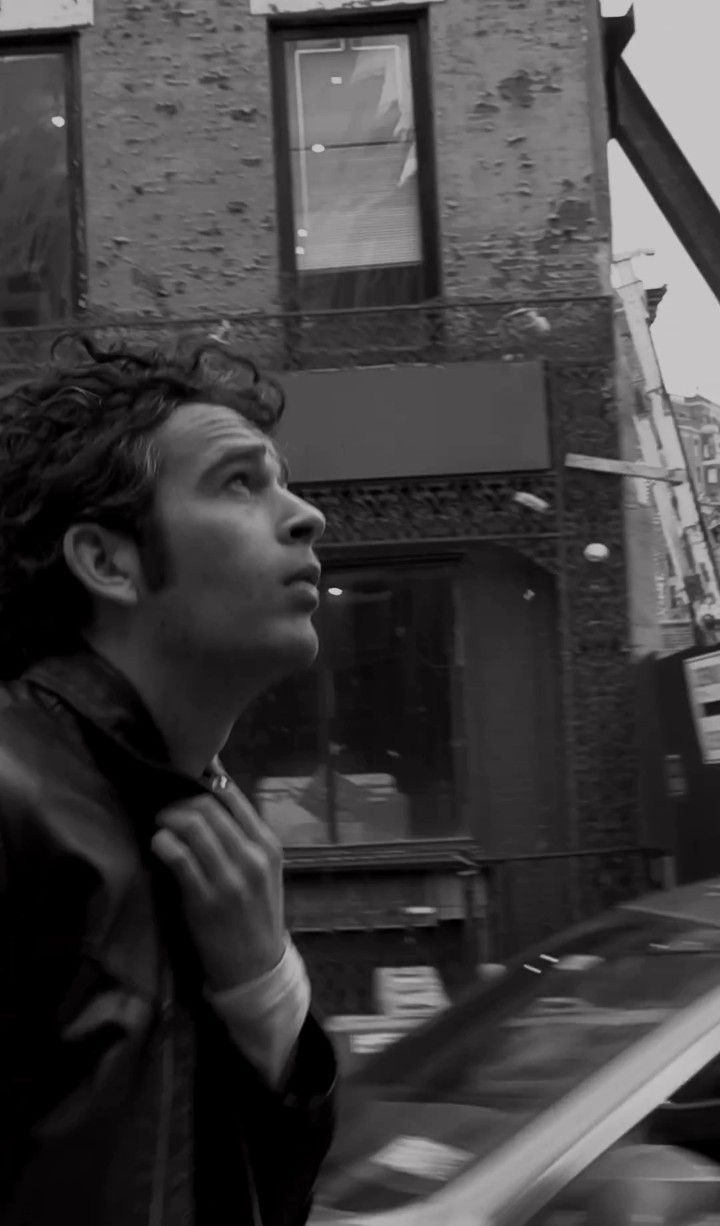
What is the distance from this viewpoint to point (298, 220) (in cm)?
1116

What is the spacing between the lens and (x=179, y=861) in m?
1.41

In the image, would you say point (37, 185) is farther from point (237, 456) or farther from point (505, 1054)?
point (237, 456)

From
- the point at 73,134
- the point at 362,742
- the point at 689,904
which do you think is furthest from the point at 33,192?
the point at 689,904

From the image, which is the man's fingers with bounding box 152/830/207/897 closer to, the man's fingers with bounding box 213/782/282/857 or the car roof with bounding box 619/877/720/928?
the man's fingers with bounding box 213/782/282/857

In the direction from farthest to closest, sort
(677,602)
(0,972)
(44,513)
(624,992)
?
(677,602)
(624,992)
(44,513)
(0,972)

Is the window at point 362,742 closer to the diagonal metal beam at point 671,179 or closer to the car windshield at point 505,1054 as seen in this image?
the diagonal metal beam at point 671,179

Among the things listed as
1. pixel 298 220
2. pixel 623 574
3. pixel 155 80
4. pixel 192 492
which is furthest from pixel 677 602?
pixel 192 492

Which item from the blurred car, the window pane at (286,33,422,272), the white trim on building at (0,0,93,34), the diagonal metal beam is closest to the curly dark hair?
the blurred car

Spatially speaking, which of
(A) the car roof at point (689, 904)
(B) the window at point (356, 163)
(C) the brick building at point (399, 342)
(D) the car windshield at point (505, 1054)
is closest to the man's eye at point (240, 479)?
(D) the car windshield at point (505, 1054)

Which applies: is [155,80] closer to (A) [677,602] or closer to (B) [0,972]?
(A) [677,602]

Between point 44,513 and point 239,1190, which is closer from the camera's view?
point 239,1190

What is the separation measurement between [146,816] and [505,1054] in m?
2.67

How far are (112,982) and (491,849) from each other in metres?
9.21

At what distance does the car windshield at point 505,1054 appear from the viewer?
3.42 metres
